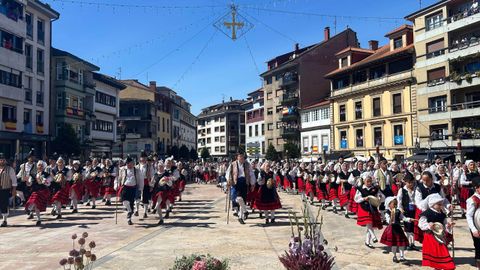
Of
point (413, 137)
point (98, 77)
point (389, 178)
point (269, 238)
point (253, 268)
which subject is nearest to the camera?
point (253, 268)

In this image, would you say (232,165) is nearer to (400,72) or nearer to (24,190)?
(24,190)

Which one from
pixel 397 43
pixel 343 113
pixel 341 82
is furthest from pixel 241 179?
pixel 341 82

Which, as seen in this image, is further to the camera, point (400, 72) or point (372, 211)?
point (400, 72)

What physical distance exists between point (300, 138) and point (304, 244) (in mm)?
54518

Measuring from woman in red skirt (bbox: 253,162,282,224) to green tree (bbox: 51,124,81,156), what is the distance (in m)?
29.4

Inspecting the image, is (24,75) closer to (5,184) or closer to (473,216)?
(5,184)

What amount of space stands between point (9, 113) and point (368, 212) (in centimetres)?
3260

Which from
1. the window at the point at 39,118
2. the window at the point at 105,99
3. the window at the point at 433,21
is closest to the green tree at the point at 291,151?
the window at the point at 433,21

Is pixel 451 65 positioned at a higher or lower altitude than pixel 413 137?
higher

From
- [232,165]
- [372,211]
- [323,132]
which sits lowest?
[372,211]

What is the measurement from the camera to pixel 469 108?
112ft

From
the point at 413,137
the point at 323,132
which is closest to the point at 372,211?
the point at 413,137

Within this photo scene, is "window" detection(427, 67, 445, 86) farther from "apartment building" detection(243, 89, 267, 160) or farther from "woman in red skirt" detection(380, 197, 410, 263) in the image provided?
"apartment building" detection(243, 89, 267, 160)

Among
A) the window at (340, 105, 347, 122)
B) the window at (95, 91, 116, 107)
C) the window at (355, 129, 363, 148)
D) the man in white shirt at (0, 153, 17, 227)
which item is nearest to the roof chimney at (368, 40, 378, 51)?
the window at (340, 105, 347, 122)
